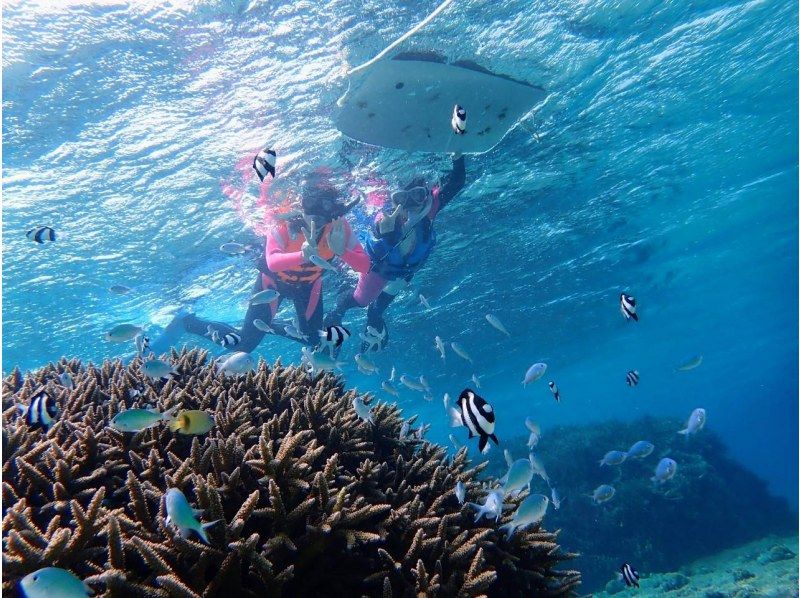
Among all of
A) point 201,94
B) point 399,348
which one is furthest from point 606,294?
point 201,94

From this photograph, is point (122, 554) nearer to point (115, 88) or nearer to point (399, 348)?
point (115, 88)

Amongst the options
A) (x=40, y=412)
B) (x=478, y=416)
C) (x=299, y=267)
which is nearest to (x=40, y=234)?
(x=40, y=412)

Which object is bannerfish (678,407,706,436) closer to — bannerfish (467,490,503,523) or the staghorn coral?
the staghorn coral

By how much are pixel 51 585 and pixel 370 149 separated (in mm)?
12069

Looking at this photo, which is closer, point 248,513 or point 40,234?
point 248,513

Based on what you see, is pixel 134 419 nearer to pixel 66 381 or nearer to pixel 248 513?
pixel 248 513

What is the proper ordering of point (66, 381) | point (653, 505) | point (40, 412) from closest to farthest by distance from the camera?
point (40, 412) → point (66, 381) → point (653, 505)

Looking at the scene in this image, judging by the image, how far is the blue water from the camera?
917 cm

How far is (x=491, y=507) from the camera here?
3.67 metres

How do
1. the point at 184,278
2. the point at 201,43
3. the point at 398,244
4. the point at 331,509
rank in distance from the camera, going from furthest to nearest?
the point at 184,278
the point at 398,244
the point at 201,43
the point at 331,509

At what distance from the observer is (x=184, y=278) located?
1767 cm

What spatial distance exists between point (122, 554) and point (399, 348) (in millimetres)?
28587

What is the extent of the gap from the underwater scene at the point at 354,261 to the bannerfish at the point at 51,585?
1 cm

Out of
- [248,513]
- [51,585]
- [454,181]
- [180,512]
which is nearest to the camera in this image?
[51,585]
